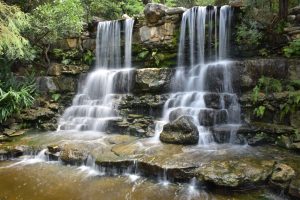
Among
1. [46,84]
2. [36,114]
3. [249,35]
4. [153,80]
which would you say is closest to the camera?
[249,35]

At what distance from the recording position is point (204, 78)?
10.4 m

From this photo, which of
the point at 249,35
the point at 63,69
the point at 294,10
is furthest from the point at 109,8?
the point at 294,10

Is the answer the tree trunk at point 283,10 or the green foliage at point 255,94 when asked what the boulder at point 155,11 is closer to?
the tree trunk at point 283,10

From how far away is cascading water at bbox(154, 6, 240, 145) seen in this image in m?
8.90

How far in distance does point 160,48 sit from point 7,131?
21.2ft

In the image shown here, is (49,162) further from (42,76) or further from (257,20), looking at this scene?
(257,20)

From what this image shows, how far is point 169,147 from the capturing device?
25.5 ft

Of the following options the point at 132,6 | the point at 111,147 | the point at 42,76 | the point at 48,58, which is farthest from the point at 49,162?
the point at 132,6

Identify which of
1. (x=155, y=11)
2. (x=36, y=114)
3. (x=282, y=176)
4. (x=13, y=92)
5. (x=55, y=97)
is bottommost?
(x=282, y=176)

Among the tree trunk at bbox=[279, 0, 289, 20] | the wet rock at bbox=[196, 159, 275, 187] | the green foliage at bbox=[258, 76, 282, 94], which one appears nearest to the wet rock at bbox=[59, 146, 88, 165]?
the wet rock at bbox=[196, 159, 275, 187]

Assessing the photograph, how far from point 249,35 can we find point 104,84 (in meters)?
5.81

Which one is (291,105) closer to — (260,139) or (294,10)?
(260,139)

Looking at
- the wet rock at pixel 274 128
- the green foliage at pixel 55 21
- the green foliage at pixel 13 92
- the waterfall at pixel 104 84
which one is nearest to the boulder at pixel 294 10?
the wet rock at pixel 274 128

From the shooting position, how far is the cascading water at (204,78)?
8.90 meters
